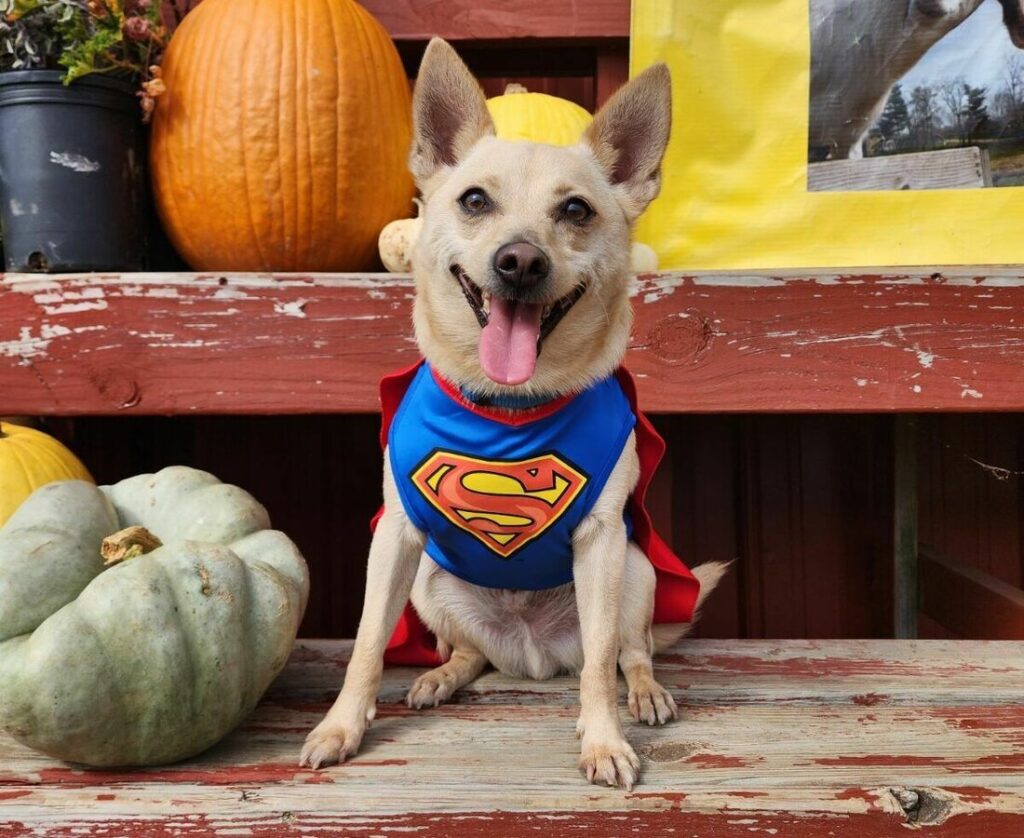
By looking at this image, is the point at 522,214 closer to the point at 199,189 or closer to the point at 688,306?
the point at 688,306

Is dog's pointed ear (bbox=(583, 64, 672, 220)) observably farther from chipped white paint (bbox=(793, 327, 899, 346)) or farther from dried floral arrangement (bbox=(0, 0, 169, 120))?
dried floral arrangement (bbox=(0, 0, 169, 120))

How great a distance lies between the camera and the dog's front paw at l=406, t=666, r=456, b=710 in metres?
1.43

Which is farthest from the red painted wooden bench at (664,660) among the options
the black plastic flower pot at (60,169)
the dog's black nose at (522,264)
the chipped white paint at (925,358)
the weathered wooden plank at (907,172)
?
the dog's black nose at (522,264)

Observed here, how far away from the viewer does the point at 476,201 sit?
135 centimetres

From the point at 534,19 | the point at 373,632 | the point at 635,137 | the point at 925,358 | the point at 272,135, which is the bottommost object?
the point at 373,632

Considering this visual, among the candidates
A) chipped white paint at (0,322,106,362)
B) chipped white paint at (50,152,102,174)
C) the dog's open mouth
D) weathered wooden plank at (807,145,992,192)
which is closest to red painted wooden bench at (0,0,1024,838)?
chipped white paint at (0,322,106,362)

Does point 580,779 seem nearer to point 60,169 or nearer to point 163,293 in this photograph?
point 163,293

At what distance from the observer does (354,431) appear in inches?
104

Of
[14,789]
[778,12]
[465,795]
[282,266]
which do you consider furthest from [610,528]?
[778,12]

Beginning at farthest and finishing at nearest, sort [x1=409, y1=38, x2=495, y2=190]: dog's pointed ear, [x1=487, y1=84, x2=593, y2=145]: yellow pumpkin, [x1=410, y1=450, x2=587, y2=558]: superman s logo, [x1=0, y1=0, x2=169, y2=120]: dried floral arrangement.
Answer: [x1=487, y1=84, x2=593, y2=145]: yellow pumpkin < [x1=0, y1=0, x2=169, y2=120]: dried floral arrangement < [x1=409, y1=38, x2=495, y2=190]: dog's pointed ear < [x1=410, y1=450, x2=587, y2=558]: superman s logo

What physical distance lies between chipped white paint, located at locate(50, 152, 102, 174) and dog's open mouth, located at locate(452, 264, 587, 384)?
3.40 feet

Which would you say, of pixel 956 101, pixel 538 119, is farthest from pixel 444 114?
pixel 956 101

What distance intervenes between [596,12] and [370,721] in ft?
6.32

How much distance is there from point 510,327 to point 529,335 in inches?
1.3
